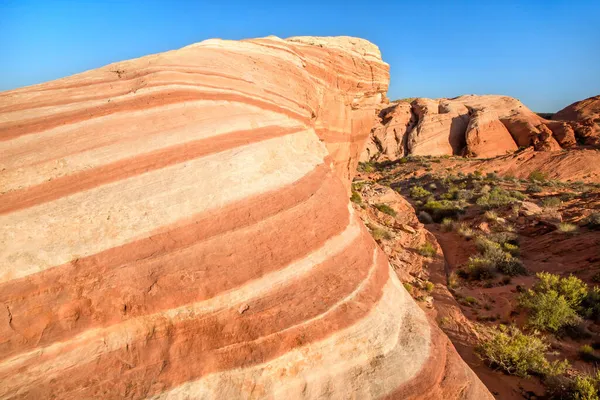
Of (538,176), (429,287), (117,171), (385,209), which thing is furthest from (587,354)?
(538,176)

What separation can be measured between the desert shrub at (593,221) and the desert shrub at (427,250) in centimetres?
665

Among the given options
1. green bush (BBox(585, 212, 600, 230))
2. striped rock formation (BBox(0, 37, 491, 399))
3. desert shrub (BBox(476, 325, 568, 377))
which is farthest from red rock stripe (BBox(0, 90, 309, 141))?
green bush (BBox(585, 212, 600, 230))

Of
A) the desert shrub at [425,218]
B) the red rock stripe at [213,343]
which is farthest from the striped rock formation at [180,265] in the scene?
the desert shrub at [425,218]

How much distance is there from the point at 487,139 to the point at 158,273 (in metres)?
42.9

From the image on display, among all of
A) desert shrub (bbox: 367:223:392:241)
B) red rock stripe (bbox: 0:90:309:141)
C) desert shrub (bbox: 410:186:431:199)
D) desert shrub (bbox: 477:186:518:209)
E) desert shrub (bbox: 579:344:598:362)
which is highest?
red rock stripe (bbox: 0:90:309:141)

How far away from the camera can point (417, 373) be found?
3838mm

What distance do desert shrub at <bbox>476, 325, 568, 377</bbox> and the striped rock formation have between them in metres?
3.51

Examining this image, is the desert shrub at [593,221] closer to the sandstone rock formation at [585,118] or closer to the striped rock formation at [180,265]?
the striped rock formation at [180,265]

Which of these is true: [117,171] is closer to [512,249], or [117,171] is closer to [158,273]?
[158,273]

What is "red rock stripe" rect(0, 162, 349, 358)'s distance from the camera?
3129 mm

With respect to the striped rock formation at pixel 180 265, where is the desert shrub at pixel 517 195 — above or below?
below

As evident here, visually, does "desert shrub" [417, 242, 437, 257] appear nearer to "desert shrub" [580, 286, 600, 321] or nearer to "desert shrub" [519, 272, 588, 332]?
"desert shrub" [519, 272, 588, 332]

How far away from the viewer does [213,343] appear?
3.49 m

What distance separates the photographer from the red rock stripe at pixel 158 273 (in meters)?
3.13
